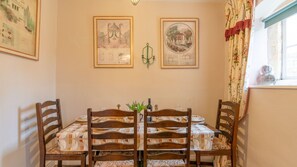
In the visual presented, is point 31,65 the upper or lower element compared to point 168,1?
lower

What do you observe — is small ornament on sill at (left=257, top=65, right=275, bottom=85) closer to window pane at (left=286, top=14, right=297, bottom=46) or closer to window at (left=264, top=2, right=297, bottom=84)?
window at (left=264, top=2, right=297, bottom=84)

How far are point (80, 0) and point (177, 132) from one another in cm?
225

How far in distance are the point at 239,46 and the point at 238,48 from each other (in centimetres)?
3

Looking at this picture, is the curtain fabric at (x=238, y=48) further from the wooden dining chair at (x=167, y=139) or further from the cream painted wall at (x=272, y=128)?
the wooden dining chair at (x=167, y=139)

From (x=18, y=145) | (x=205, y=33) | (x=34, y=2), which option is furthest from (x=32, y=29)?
(x=205, y=33)

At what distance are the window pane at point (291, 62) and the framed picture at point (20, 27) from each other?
2.66m

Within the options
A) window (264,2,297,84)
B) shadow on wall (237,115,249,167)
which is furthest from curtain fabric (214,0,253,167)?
window (264,2,297,84)

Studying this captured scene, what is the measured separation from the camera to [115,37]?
277 cm

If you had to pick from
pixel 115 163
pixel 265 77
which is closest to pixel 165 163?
pixel 115 163

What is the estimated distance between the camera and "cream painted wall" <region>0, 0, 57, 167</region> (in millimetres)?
1745

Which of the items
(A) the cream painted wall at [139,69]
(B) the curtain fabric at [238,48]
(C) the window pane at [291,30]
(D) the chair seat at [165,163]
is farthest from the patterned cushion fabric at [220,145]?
(C) the window pane at [291,30]

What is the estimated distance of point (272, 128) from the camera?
175cm

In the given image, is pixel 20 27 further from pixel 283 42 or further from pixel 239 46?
pixel 283 42

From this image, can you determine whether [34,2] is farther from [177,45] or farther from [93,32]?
[177,45]
